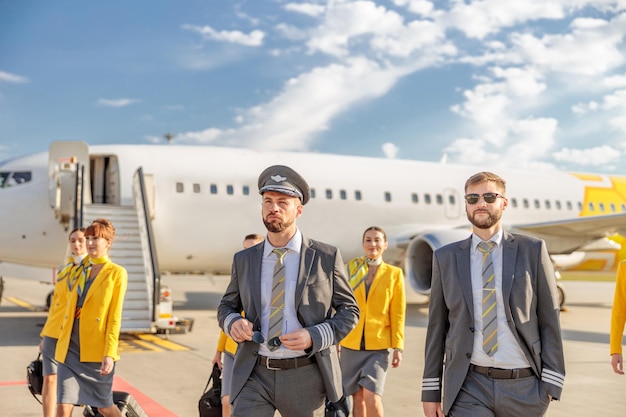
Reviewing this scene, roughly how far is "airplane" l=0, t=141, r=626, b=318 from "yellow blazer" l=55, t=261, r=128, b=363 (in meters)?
5.66

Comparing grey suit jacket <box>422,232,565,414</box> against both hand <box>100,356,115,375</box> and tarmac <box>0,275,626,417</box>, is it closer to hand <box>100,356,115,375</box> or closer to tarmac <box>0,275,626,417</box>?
hand <box>100,356,115,375</box>

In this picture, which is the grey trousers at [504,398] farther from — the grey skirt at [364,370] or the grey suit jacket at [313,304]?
the grey skirt at [364,370]

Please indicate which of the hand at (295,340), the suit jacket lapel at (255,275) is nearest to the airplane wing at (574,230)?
the suit jacket lapel at (255,275)

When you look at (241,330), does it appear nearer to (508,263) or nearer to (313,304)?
(313,304)

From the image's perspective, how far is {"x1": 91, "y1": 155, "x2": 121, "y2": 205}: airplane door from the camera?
1179 centimetres

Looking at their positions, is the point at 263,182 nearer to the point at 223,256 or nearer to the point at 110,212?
the point at 110,212

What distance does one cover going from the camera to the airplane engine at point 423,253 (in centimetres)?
1096

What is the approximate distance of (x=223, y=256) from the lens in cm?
1209

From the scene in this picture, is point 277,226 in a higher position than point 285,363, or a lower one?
higher

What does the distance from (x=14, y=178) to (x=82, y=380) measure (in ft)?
27.9

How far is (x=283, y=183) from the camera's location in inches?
98.6

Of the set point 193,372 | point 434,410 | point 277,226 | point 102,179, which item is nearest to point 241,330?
point 277,226

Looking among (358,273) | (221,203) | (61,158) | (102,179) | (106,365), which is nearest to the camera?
(106,365)

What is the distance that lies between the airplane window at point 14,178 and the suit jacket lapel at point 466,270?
33.0 ft
